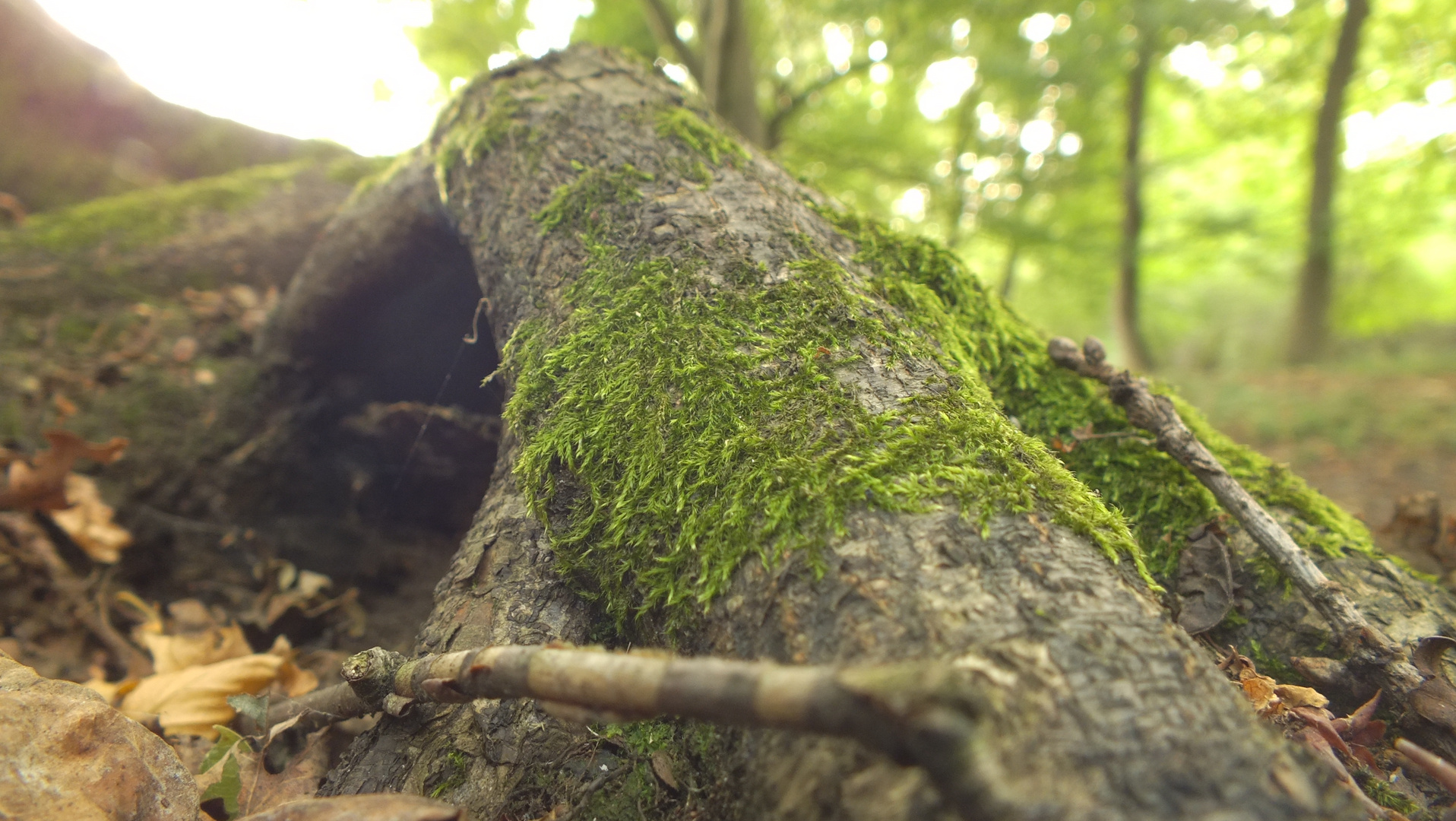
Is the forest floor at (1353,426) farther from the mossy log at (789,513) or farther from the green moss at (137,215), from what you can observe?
the green moss at (137,215)

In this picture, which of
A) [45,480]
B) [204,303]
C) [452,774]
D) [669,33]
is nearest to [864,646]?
[452,774]

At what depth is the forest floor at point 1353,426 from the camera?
5.92 meters

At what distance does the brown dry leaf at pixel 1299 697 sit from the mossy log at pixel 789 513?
123 mm

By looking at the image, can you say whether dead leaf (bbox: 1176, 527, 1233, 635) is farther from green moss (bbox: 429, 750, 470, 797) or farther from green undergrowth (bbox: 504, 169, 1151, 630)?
green moss (bbox: 429, 750, 470, 797)

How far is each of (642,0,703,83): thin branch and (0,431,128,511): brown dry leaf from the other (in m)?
8.49

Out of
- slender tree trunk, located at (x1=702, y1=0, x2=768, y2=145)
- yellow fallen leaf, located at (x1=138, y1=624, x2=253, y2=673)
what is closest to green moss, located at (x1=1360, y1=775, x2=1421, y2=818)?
yellow fallen leaf, located at (x1=138, y1=624, x2=253, y2=673)

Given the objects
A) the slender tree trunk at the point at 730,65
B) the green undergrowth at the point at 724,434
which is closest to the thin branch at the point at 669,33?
the slender tree trunk at the point at 730,65

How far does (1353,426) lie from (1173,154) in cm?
742

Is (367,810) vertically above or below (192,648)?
above

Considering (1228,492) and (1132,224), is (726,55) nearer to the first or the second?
(1132,224)

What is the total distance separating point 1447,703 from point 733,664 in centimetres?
169

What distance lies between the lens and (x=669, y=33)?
9086 millimetres

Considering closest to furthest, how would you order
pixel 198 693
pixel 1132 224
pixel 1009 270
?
pixel 198 693 < pixel 1132 224 < pixel 1009 270

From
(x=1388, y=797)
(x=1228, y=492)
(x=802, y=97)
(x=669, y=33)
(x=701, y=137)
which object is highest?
(x=802, y=97)
